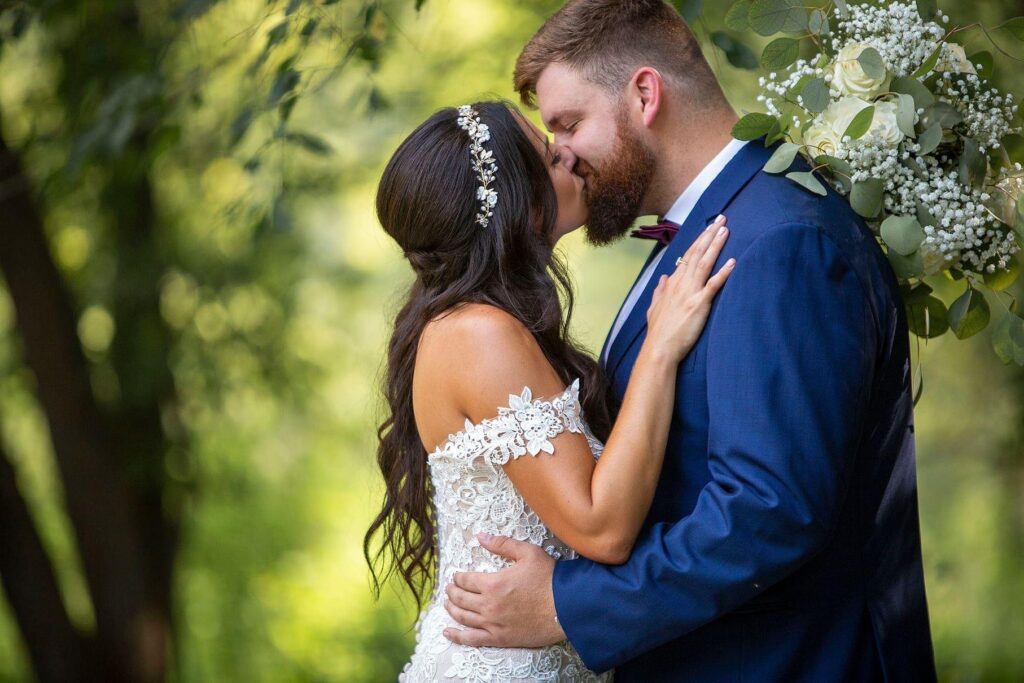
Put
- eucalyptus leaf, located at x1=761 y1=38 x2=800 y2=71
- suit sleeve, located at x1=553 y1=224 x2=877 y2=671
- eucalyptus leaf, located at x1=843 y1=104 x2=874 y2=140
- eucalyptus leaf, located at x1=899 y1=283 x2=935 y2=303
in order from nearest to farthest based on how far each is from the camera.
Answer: suit sleeve, located at x1=553 y1=224 x2=877 y2=671, eucalyptus leaf, located at x1=843 y1=104 x2=874 y2=140, eucalyptus leaf, located at x1=761 y1=38 x2=800 y2=71, eucalyptus leaf, located at x1=899 y1=283 x2=935 y2=303

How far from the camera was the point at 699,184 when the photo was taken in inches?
112

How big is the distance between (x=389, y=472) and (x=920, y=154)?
155cm

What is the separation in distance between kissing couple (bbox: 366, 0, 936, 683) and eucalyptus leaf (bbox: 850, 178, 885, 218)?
4 centimetres

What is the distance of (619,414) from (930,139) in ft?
2.95

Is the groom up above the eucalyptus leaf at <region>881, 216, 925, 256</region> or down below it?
below

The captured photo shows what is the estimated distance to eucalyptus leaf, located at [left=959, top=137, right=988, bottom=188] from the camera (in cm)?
243

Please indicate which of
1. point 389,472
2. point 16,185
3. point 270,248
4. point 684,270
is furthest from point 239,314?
point 684,270

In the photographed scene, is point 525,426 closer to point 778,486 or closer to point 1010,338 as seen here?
point 778,486

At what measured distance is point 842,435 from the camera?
222cm

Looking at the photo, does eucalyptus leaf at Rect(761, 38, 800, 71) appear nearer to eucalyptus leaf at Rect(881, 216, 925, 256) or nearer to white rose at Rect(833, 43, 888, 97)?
white rose at Rect(833, 43, 888, 97)

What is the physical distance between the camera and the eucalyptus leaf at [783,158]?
2.43 m

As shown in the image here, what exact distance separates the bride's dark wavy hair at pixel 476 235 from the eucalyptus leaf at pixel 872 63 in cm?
82

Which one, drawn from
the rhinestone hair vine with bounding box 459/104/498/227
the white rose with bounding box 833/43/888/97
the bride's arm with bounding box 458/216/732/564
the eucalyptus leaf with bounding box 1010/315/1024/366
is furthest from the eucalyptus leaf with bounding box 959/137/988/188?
the rhinestone hair vine with bounding box 459/104/498/227

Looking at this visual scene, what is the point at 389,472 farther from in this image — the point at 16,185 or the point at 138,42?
the point at 16,185
